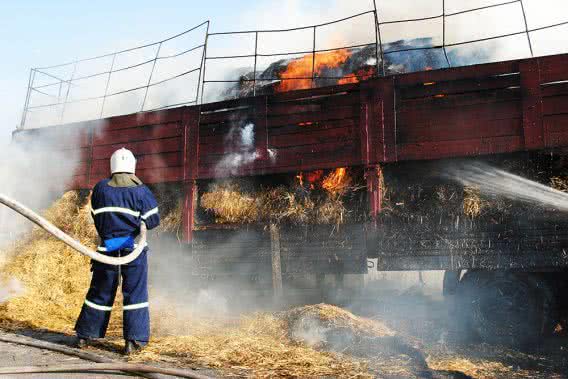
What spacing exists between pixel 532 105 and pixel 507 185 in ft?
3.82

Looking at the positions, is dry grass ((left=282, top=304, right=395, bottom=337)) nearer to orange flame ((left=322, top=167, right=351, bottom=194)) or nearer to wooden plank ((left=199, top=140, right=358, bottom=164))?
orange flame ((left=322, top=167, right=351, bottom=194))

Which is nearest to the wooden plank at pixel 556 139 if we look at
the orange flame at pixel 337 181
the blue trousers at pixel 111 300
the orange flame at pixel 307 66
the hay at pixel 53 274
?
the orange flame at pixel 337 181

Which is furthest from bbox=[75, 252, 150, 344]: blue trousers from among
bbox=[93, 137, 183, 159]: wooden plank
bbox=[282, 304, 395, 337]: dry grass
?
bbox=[93, 137, 183, 159]: wooden plank

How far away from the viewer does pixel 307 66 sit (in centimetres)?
1288

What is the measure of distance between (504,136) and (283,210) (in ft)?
11.7

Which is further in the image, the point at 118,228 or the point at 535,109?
the point at 535,109

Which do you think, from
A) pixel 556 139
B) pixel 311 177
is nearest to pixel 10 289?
pixel 311 177

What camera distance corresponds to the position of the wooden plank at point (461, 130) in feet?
22.5

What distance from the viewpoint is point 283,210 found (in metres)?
8.12

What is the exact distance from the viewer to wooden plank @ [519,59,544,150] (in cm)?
671

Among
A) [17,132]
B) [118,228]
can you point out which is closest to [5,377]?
[118,228]

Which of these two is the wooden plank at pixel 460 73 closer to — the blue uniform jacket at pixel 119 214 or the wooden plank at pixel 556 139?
the wooden plank at pixel 556 139

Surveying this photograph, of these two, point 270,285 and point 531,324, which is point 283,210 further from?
point 531,324

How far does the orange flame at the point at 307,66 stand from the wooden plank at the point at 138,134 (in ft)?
13.3
